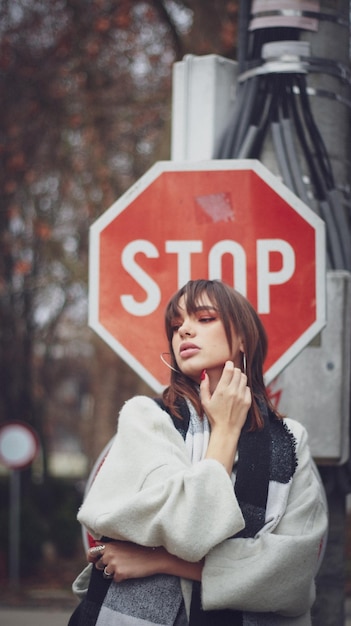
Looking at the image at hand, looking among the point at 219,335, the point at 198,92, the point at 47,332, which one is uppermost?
the point at 198,92

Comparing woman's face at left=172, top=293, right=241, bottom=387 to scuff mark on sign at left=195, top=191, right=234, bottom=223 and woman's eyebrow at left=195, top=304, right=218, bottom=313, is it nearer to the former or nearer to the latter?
woman's eyebrow at left=195, top=304, right=218, bottom=313

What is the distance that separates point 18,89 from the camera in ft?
49.8

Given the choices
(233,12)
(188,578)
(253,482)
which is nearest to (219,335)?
(253,482)

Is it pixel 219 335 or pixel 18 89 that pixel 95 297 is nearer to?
pixel 219 335

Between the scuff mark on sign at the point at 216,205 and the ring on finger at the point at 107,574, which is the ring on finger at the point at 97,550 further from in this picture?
the scuff mark on sign at the point at 216,205

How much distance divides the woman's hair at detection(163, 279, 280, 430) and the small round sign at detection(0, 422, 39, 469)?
12.4 metres

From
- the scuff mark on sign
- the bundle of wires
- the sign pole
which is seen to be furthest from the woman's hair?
the sign pole

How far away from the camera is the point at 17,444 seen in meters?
15.2

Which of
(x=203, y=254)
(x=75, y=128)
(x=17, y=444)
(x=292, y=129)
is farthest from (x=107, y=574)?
(x=75, y=128)

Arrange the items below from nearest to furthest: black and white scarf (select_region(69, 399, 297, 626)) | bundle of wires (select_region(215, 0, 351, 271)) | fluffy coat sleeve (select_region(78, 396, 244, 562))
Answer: fluffy coat sleeve (select_region(78, 396, 244, 562)) → black and white scarf (select_region(69, 399, 297, 626)) → bundle of wires (select_region(215, 0, 351, 271))

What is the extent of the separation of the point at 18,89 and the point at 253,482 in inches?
523

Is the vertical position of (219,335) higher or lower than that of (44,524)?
higher

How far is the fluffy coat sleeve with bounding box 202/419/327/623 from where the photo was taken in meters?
2.58

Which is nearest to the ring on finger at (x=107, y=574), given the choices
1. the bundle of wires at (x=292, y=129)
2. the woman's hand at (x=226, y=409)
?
the woman's hand at (x=226, y=409)
